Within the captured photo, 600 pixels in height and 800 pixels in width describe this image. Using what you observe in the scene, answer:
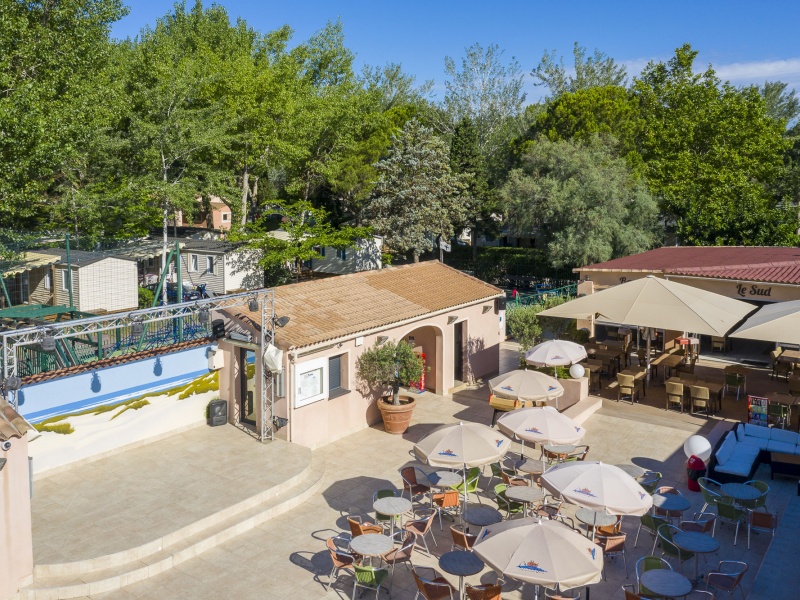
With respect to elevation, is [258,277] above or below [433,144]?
below

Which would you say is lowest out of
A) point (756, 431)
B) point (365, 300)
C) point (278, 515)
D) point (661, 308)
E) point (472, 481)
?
point (278, 515)

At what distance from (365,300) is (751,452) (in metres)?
9.47

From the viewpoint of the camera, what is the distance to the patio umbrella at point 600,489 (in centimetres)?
894

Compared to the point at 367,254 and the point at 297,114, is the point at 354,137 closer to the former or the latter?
the point at 297,114

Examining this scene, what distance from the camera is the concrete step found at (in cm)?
934

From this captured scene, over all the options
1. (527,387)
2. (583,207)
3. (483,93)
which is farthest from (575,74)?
(527,387)

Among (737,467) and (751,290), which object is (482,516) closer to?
(737,467)

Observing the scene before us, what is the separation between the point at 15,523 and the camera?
9.17 m

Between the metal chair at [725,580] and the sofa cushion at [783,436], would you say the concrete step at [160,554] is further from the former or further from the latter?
the sofa cushion at [783,436]

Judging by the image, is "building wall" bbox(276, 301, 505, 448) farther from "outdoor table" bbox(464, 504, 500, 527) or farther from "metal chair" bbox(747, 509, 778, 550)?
"metal chair" bbox(747, 509, 778, 550)

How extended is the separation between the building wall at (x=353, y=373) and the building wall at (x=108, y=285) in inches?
603

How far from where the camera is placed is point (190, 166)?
102 feet

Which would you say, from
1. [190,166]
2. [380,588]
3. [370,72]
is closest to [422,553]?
[380,588]

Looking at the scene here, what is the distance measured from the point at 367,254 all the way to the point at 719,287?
20.9 meters
